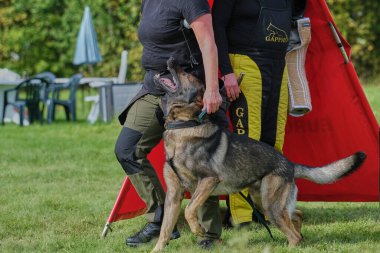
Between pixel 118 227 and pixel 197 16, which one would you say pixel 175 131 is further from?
pixel 118 227

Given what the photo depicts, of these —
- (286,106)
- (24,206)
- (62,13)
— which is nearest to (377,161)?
(286,106)

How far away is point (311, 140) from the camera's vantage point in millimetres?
6598

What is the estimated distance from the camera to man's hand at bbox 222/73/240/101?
5.32 meters

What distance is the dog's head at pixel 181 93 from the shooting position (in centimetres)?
484

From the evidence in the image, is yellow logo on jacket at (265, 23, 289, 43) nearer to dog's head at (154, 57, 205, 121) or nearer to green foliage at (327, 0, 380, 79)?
dog's head at (154, 57, 205, 121)

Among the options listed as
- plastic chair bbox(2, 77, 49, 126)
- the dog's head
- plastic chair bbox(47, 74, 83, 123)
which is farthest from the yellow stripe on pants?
plastic chair bbox(47, 74, 83, 123)

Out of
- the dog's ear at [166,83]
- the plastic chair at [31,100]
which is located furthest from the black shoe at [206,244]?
the plastic chair at [31,100]

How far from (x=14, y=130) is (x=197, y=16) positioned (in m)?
9.17

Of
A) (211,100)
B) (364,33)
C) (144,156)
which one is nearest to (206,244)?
(144,156)

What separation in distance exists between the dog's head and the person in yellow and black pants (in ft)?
1.82

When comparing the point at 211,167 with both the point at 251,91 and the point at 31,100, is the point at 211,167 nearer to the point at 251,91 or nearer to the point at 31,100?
the point at 251,91

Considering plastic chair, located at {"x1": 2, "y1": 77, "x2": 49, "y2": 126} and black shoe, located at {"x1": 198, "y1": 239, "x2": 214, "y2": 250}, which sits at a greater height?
black shoe, located at {"x1": 198, "y1": 239, "x2": 214, "y2": 250}

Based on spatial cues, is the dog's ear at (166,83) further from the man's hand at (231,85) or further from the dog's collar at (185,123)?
the man's hand at (231,85)

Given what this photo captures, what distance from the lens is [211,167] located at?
491 centimetres
